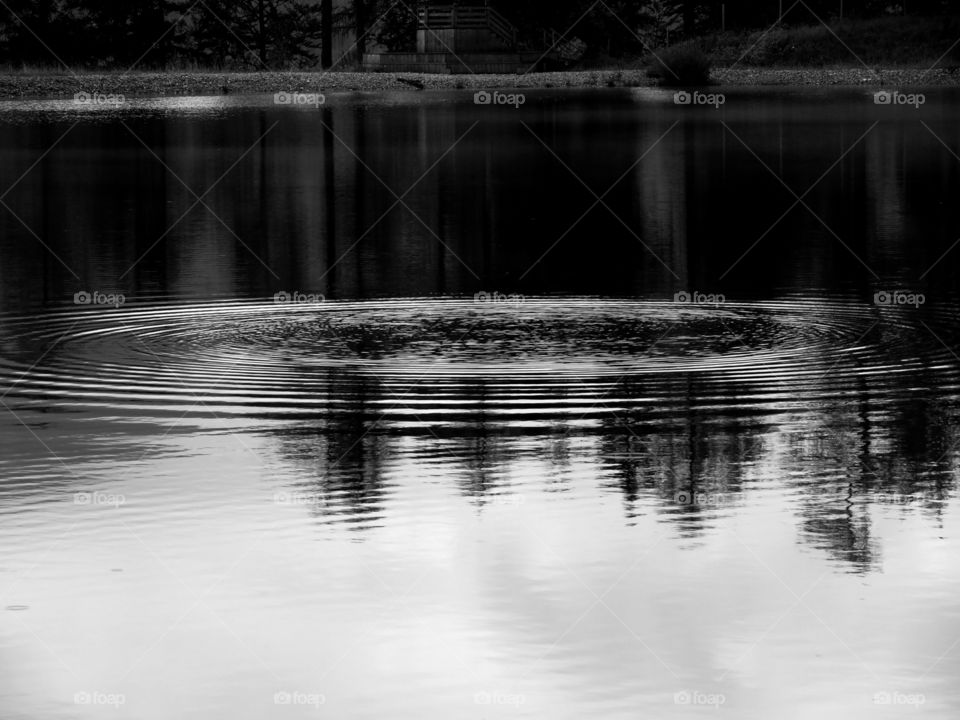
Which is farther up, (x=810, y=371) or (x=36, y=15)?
(x=36, y=15)

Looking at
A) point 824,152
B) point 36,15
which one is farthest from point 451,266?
point 36,15

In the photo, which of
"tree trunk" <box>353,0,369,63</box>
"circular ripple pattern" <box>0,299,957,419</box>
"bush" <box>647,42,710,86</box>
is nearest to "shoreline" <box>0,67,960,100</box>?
"bush" <box>647,42,710,86</box>

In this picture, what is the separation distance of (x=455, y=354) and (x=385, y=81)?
69.6 m

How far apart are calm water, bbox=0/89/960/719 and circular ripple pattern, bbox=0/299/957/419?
0.19ft

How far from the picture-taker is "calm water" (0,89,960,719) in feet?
24.4

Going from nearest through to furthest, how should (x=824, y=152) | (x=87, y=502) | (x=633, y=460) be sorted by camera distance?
(x=87, y=502) < (x=633, y=460) < (x=824, y=152)

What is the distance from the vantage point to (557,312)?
17672 mm

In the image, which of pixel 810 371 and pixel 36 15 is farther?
pixel 36 15

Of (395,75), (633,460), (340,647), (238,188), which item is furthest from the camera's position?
(395,75)

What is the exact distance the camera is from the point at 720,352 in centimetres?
1508

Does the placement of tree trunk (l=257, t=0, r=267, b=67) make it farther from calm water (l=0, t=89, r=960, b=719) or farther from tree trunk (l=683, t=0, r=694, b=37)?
calm water (l=0, t=89, r=960, b=719)

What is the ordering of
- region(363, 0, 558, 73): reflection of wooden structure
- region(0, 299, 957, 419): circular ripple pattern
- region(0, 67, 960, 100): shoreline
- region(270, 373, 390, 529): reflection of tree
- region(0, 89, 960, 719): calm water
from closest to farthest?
region(0, 89, 960, 719): calm water < region(270, 373, 390, 529): reflection of tree < region(0, 299, 957, 419): circular ripple pattern < region(0, 67, 960, 100): shoreline < region(363, 0, 558, 73): reflection of wooden structure

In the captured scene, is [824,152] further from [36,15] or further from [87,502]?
[36,15]

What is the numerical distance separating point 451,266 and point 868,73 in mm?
69594
